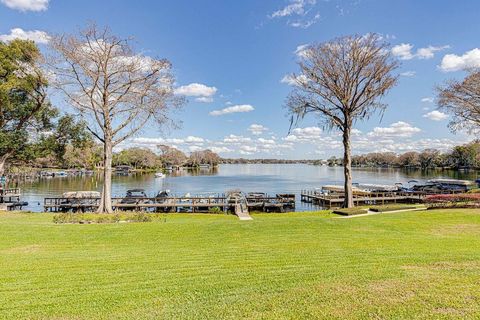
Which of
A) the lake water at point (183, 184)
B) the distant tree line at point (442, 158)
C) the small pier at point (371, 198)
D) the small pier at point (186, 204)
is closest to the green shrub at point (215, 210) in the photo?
the small pier at point (186, 204)

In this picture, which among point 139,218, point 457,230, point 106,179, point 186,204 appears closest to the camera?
point 457,230

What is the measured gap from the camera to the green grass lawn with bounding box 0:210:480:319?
5.19m

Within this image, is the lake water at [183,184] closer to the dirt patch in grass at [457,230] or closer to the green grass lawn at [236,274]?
the dirt patch in grass at [457,230]

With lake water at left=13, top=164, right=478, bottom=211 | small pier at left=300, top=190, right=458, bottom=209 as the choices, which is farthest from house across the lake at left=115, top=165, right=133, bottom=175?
small pier at left=300, top=190, right=458, bottom=209

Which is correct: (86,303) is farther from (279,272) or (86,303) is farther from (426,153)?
(426,153)

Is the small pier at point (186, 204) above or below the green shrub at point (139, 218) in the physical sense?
below

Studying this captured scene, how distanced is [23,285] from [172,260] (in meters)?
3.30

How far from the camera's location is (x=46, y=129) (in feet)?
88.2

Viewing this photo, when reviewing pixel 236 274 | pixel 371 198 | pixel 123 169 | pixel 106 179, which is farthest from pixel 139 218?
pixel 123 169

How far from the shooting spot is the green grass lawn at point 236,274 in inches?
204

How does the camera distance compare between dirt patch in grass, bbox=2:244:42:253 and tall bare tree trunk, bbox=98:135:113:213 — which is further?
tall bare tree trunk, bbox=98:135:113:213

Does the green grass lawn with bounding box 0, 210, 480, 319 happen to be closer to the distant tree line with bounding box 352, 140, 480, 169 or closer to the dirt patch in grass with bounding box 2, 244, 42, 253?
the dirt patch in grass with bounding box 2, 244, 42, 253

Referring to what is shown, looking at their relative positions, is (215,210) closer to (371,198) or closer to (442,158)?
(371,198)

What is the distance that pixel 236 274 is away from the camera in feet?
23.2
